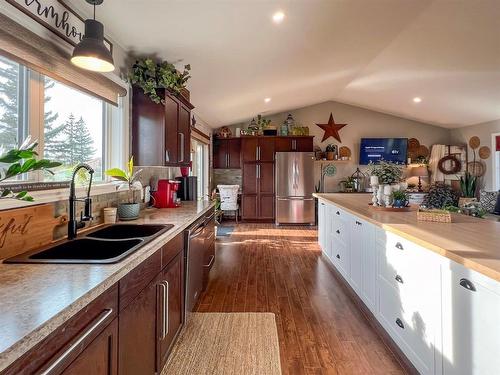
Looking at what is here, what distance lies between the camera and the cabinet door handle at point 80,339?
0.73 meters

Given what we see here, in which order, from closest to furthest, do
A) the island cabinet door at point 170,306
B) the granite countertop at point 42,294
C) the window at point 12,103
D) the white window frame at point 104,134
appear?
1. the granite countertop at point 42,294
2. the window at point 12,103
3. the white window frame at point 104,134
4. the island cabinet door at point 170,306

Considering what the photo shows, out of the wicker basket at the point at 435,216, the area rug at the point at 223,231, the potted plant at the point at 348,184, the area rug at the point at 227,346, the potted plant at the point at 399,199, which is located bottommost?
the area rug at the point at 227,346

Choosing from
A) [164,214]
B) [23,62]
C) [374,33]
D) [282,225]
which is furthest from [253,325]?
[282,225]

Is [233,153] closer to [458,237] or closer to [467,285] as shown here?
[458,237]

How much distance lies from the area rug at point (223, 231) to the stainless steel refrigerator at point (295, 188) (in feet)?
4.08

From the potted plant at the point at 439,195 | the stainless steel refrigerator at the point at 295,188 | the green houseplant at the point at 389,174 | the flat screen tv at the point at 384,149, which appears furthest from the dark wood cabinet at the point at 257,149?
the green houseplant at the point at 389,174

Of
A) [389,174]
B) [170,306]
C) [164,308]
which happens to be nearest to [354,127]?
[389,174]

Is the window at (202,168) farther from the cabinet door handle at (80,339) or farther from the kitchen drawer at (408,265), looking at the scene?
the cabinet door handle at (80,339)

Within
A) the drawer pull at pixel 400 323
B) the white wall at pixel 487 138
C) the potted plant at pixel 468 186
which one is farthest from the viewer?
the potted plant at pixel 468 186

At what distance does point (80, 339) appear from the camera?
2.77 ft

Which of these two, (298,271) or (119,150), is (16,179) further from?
(298,271)

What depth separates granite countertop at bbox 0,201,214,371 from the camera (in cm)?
66

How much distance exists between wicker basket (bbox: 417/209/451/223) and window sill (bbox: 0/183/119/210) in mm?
2382

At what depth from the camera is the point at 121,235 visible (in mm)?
1998
